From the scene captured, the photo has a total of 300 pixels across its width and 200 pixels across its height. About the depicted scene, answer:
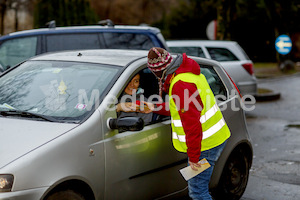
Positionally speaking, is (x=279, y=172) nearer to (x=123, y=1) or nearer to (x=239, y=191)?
(x=239, y=191)

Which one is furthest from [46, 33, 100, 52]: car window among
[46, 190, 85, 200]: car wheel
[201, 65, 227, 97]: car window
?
[46, 190, 85, 200]: car wheel

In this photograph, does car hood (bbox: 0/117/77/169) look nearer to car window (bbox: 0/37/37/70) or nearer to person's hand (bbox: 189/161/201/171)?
person's hand (bbox: 189/161/201/171)

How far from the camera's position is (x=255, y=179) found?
700cm

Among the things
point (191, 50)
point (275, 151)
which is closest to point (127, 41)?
point (275, 151)

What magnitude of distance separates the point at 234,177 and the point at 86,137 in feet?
7.07

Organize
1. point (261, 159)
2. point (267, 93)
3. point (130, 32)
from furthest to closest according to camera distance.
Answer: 1. point (267, 93)
2. point (130, 32)
3. point (261, 159)

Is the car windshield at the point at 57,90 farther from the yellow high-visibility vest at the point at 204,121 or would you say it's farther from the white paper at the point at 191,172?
the white paper at the point at 191,172

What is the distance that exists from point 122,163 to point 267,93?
1261cm

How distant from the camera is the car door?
4.31 metres

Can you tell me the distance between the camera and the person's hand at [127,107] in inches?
179

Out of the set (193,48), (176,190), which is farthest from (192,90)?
(193,48)

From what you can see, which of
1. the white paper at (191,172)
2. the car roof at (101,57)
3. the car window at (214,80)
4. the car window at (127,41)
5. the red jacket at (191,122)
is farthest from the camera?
the car window at (127,41)

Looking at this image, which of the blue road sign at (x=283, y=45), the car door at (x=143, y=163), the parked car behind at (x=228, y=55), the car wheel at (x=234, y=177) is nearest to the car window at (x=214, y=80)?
the car wheel at (x=234, y=177)

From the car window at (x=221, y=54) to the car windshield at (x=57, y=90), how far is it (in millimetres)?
8373
